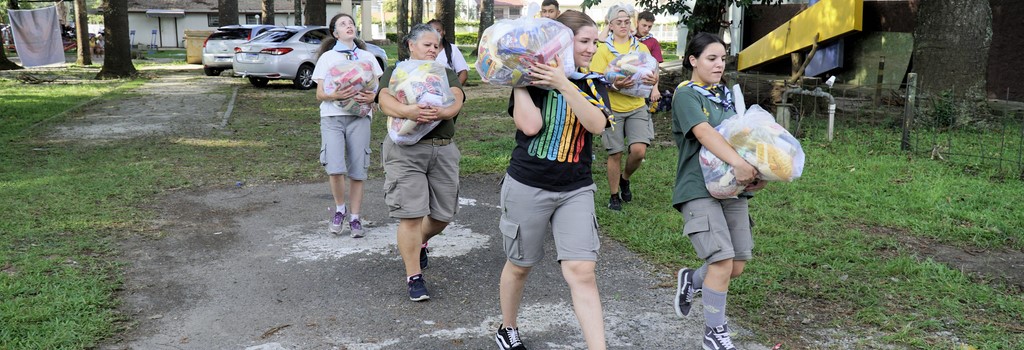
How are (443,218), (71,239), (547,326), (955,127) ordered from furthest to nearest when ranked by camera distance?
(955,127) < (71,239) < (443,218) < (547,326)

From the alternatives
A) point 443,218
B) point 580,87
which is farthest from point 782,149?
point 443,218

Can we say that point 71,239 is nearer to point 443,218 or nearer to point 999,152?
point 443,218

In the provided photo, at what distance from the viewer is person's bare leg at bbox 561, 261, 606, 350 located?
3.59 metres

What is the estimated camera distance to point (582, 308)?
3.62 m

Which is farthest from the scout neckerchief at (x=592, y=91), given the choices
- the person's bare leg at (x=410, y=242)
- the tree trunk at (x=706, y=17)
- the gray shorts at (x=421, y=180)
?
the tree trunk at (x=706, y=17)

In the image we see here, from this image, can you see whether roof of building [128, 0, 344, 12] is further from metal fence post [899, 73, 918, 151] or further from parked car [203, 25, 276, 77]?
metal fence post [899, 73, 918, 151]

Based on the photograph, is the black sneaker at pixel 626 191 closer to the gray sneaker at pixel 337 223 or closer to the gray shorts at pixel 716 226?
the gray sneaker at pixel 337 223

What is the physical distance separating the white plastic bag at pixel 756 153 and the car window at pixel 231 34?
21.0 metres

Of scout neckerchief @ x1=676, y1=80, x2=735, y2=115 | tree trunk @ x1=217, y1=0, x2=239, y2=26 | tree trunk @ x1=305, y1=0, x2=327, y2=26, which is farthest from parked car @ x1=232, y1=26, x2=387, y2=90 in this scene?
scout neckerchief @ x1=676, y1=80, x2=735, y2=115

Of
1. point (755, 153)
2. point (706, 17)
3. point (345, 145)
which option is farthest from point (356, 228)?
point (706, 17)

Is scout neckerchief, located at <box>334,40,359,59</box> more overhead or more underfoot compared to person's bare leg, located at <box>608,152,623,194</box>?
more overhead

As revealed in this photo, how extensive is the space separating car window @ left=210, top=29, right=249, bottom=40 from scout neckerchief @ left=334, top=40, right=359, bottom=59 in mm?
18099

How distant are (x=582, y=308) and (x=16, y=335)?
9.30 feet

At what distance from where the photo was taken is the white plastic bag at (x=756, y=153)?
3596mm
